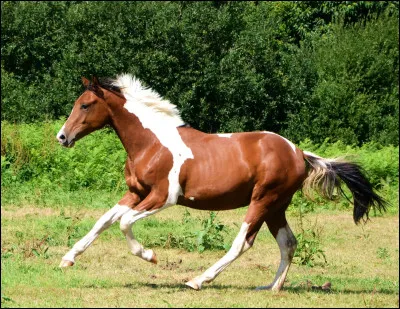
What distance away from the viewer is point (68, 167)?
61.7ft

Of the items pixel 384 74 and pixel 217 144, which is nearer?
pixel 217 144

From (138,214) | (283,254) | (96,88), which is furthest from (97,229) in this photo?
(283,254)

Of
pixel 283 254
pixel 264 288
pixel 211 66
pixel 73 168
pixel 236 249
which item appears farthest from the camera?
pixel 211 66

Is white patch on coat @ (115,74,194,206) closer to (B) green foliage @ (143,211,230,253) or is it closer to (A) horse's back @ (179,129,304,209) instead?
(A) horse's back @ (179,129,304,209)

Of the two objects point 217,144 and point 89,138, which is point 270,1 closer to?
point 89,138

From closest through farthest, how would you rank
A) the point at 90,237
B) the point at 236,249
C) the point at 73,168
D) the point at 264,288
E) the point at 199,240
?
the point at 90,237 < the point at 236,249 < the point at 264,288 < the point at 199,240 < the point at 73,168

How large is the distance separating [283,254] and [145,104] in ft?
7.12

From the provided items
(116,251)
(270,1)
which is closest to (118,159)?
(116,251)

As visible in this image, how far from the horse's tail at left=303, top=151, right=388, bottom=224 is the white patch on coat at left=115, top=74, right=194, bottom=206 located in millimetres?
1417

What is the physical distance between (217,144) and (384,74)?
18.5 metres

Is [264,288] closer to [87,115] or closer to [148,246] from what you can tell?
[87,115]

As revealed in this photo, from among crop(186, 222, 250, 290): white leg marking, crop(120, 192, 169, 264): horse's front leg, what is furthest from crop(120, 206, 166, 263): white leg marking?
crop(186, 222, 250, 290): white leg marking

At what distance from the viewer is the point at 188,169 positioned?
9422mm

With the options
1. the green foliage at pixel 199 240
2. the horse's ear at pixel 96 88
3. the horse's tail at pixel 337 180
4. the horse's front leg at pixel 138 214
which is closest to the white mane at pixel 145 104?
the horse's ear at pixel 96 88
